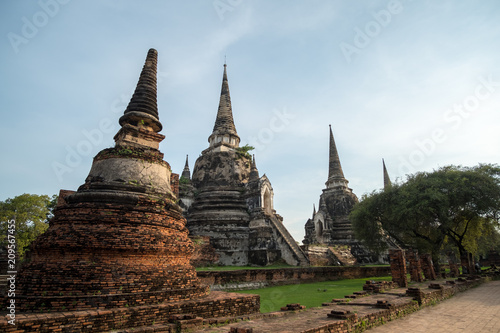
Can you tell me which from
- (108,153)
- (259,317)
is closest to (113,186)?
(108,153)

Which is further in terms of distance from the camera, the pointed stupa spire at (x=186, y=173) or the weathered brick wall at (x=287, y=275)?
the pointed stupa spire at (x=186, y=173)

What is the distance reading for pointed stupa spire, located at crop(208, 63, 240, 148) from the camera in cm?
2541

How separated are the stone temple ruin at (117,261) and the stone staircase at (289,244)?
36.9 feet

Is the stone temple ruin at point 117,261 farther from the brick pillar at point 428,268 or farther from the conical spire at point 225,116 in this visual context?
the conical spire at point 225,116

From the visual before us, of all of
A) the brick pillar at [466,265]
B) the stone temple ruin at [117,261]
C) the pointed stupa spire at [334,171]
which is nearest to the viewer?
the stone temple ruin at [117,261]

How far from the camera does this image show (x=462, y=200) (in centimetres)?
1722

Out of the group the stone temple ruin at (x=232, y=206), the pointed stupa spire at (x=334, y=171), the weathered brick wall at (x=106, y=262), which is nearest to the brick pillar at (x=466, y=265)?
the stone temple ruin at (x=232, y=206)

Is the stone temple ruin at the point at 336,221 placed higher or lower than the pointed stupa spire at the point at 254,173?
lower

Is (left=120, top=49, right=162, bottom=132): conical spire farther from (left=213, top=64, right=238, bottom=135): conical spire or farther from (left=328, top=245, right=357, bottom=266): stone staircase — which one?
→ (left=328, top=245, right=357, bottom=266): stone staircase

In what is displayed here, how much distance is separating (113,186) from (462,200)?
61.0 ft

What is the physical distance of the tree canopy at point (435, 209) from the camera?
1703 cm

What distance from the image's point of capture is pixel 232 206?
2155cm

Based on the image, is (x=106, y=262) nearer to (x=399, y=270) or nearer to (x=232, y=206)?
(x=399, y=270)

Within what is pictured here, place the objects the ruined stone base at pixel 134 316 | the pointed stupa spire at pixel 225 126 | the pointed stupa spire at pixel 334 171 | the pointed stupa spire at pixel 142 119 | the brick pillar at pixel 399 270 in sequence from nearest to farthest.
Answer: the ruined stone base at pixel 134 316, the pointed stupa spire at pixel 142 119, the brick pillar at pixel 399 270, the pointed stupa spire at pixel 225 126, the pointed stupa spire at pixel 334 171
